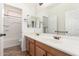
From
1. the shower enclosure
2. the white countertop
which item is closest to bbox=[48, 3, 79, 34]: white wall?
the white countertop

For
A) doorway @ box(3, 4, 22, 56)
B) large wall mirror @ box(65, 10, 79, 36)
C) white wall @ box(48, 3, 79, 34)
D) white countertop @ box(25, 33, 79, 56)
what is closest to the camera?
white countertop @ box(25, 33, 79, 56)

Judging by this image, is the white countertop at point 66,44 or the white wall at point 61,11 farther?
the white wall at point 61,11

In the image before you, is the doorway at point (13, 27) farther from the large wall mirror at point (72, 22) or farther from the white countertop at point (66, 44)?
the large wall mirror at point (72, 22)

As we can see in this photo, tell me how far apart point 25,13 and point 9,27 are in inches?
23.3

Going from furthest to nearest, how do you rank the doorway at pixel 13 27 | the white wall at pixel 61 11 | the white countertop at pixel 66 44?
the doorway at pixel 13 27 → the white wall at pixel 61 11 → the white countertop at pixel 66 44

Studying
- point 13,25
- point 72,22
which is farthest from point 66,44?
point 13,25

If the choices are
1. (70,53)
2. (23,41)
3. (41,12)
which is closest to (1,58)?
(70,53)

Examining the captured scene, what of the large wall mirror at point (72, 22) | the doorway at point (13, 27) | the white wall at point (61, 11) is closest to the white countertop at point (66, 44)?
the large wall mirror at point (72, 22)

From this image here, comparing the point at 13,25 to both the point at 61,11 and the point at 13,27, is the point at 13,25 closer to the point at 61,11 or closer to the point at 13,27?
the point at 13,27

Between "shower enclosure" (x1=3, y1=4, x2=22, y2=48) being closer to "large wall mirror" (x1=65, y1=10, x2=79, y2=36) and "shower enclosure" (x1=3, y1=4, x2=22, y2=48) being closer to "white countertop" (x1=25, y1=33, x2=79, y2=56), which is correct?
"white countertop" (x1=25, y1=33, x2=79, y2=56)

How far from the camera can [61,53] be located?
824 millimetres

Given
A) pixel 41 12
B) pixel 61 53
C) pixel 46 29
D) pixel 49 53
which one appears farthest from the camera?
pixel 41 12

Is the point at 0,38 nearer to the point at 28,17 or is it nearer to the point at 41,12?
the point at 41,12

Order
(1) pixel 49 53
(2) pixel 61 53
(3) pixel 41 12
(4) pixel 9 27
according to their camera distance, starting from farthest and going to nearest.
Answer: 1. (4) pixel 9 27
2. (3) pixel 41 12
3. (1) pixel 49 53
4. (2) pixel 61 53
